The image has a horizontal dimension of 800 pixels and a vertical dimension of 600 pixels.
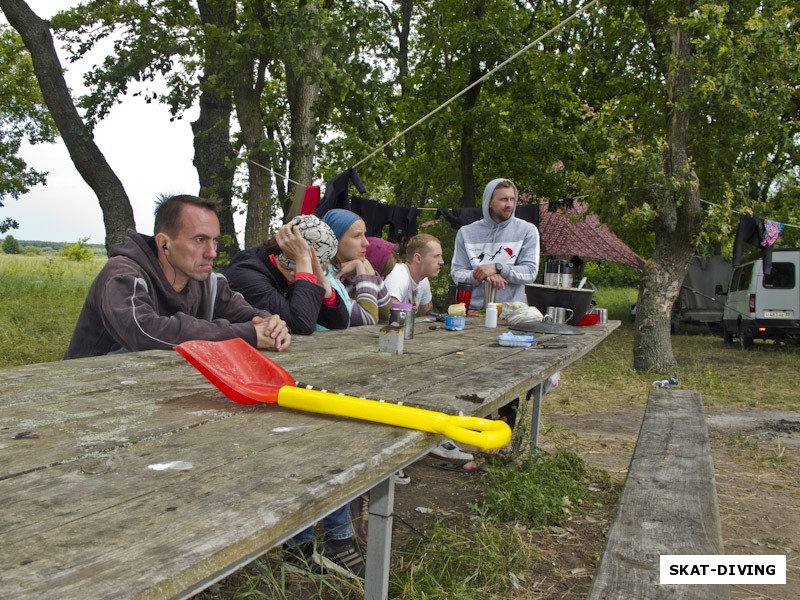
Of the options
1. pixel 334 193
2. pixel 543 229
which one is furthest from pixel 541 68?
pixel 334 193

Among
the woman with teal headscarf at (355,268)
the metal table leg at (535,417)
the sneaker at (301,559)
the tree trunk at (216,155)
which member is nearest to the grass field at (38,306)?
the tree trunk at (216,155)

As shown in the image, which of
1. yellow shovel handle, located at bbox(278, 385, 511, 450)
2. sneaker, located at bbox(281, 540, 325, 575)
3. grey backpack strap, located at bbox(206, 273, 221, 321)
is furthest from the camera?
grey backpack strap, located at bbox(206, 273, 221, 321)

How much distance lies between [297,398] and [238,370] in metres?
0.25

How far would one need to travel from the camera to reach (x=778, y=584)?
306 cm

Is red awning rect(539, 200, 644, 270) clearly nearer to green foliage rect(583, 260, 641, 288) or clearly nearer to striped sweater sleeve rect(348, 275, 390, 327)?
Answer: striped sweater sleeve rect(348, 275, 390, 327)

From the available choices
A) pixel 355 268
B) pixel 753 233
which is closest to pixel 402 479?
pixel 355 268

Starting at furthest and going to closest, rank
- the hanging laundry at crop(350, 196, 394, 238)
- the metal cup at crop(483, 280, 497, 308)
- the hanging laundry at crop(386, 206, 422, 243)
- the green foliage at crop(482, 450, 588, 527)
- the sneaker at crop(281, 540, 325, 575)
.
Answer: the hanging laundry at crop(386, 206, 422, 243), the hanging laundry at crop(350, 196, 394, 238), the metal cup at crop(483, 280, 497, 308), the green foliage at crop(482, 450, 588, 527), the sneaker at crop(281, 540, 325, 575)

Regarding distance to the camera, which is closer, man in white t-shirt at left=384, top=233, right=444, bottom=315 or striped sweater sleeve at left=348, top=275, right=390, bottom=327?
striped sweater sleeve at left=348, top=275, right=390, bottom=327

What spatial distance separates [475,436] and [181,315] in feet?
5.63

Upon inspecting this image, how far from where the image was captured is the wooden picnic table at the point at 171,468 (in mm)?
845

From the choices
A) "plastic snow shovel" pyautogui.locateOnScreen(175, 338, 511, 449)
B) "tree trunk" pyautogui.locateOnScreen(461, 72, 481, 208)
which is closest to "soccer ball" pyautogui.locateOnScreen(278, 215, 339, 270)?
"plastic snow shovel" pyautogui.locateOnScreen(175, 338, 511, 449)

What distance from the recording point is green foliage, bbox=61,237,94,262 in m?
28.6

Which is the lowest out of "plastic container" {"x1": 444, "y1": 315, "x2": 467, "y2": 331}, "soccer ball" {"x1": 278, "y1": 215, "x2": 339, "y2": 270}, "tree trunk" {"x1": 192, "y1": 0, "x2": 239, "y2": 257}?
"plastic container" {"x1": 444, "y1": 315, "x2": 467, "y2": 331}

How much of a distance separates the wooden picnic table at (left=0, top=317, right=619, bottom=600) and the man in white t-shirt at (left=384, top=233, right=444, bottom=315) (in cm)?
263
